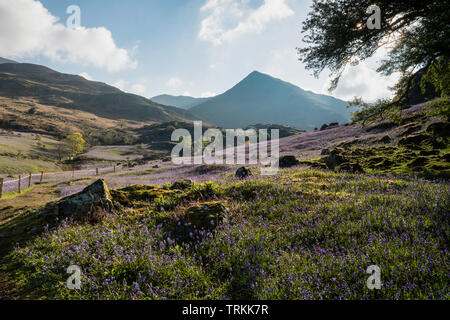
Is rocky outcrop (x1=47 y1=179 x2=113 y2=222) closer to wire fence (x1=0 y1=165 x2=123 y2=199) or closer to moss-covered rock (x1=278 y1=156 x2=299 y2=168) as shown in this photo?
moss-covered rock (x1=278 y1=156 x2=299 y2=168)

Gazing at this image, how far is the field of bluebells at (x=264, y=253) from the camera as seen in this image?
131 inches

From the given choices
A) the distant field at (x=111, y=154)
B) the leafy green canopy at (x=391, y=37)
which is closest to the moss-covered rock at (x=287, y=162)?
the leafy green canopy at (x=391, y=37)

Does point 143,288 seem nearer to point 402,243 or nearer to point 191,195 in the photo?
point 191,195

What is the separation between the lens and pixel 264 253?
164 inches

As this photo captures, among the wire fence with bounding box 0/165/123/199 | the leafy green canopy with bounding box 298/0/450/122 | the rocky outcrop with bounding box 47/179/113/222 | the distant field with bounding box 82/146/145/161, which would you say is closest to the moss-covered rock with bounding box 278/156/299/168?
the leafy green canopy with bounding box 298/0/450/122

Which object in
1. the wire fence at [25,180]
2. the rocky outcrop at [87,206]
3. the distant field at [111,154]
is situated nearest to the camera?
the rocky outcrop at [87,206]

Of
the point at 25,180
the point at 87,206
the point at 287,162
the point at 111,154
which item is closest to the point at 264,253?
the point at 87,206

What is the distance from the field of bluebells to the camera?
3322 millimetres

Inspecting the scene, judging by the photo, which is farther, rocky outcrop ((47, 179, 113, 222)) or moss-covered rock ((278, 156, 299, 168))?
moss-covered rock ((278, 156, 299, 168))

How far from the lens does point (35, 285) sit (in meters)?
3.97

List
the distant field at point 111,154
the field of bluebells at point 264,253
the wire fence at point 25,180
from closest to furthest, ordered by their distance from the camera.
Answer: the field of bluebells at point 264,253 < the wire fence at point 25,180 < the distant field at point 111,154

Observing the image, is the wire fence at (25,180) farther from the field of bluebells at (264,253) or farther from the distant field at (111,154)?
the distant field at (111,154)
